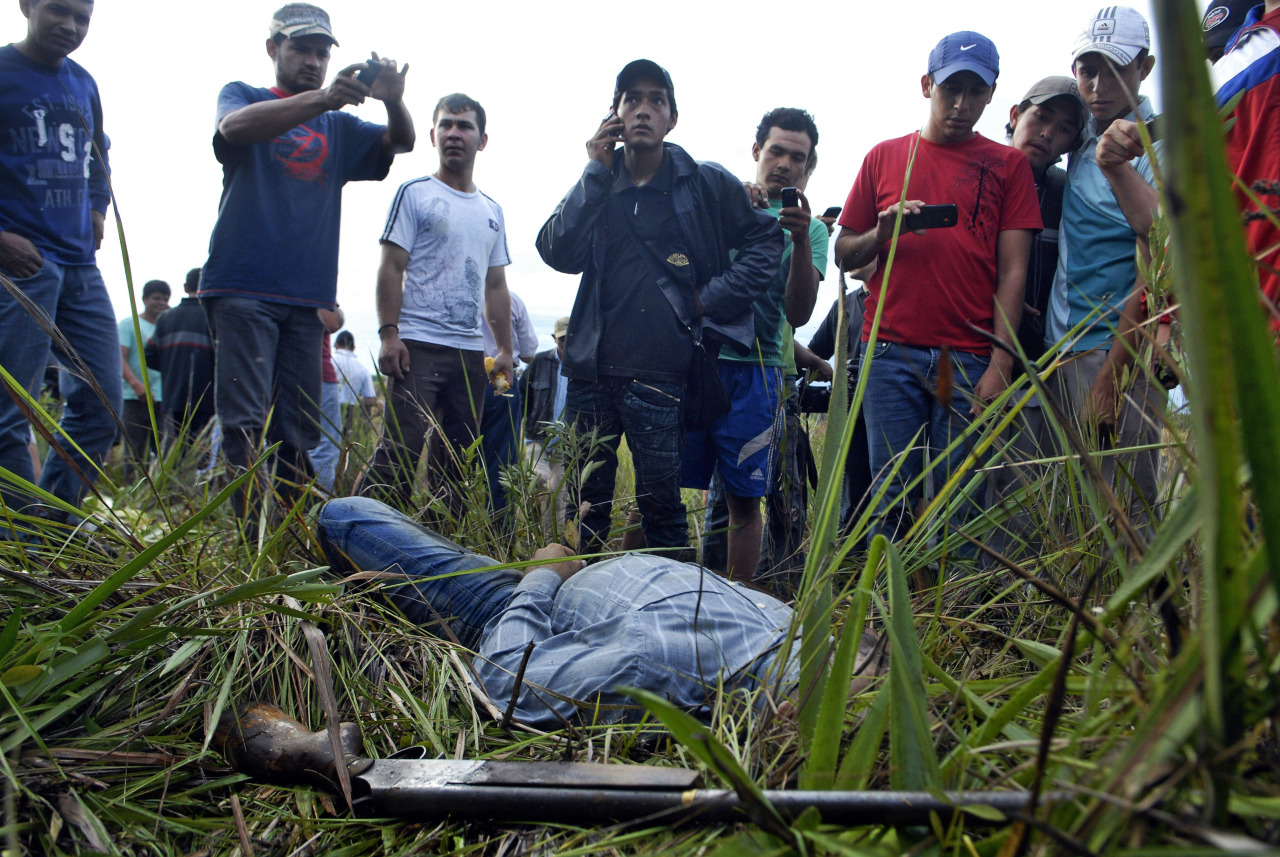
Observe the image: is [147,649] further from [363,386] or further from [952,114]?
[363,386]

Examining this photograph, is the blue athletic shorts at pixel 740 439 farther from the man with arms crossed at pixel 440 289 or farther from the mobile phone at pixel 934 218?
the man with arms crossed at pixel 440 289

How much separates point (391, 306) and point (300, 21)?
3.67 ft

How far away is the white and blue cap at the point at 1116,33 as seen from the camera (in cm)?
234

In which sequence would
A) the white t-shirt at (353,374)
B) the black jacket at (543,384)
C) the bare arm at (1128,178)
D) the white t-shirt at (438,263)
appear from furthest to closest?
the white t-shirt at (353,374), the black jacket at (543,384), the white t-shirt at (438,263), the bare arm at (1128,178)

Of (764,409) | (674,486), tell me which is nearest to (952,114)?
(764,409)

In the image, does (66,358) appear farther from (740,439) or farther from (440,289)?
(740,439)

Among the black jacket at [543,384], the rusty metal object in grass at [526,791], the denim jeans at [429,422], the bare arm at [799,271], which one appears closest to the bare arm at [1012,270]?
the bare arm at [799,271]

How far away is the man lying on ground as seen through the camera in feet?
5.13

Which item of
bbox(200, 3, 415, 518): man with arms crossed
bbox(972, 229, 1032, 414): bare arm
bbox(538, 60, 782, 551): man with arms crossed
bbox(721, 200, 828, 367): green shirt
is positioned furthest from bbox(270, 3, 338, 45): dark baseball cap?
bbox(972, 229, 1032, 414): bare arm

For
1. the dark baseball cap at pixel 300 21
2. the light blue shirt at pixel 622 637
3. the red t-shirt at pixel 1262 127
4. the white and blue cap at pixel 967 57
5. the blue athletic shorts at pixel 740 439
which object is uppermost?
the dark baseball cap at pixel 300 21

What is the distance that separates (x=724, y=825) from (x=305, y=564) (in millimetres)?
1554

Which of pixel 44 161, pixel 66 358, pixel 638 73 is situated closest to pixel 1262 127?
pixel 638 73

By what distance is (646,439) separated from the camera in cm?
268

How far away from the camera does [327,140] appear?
3.12 m
